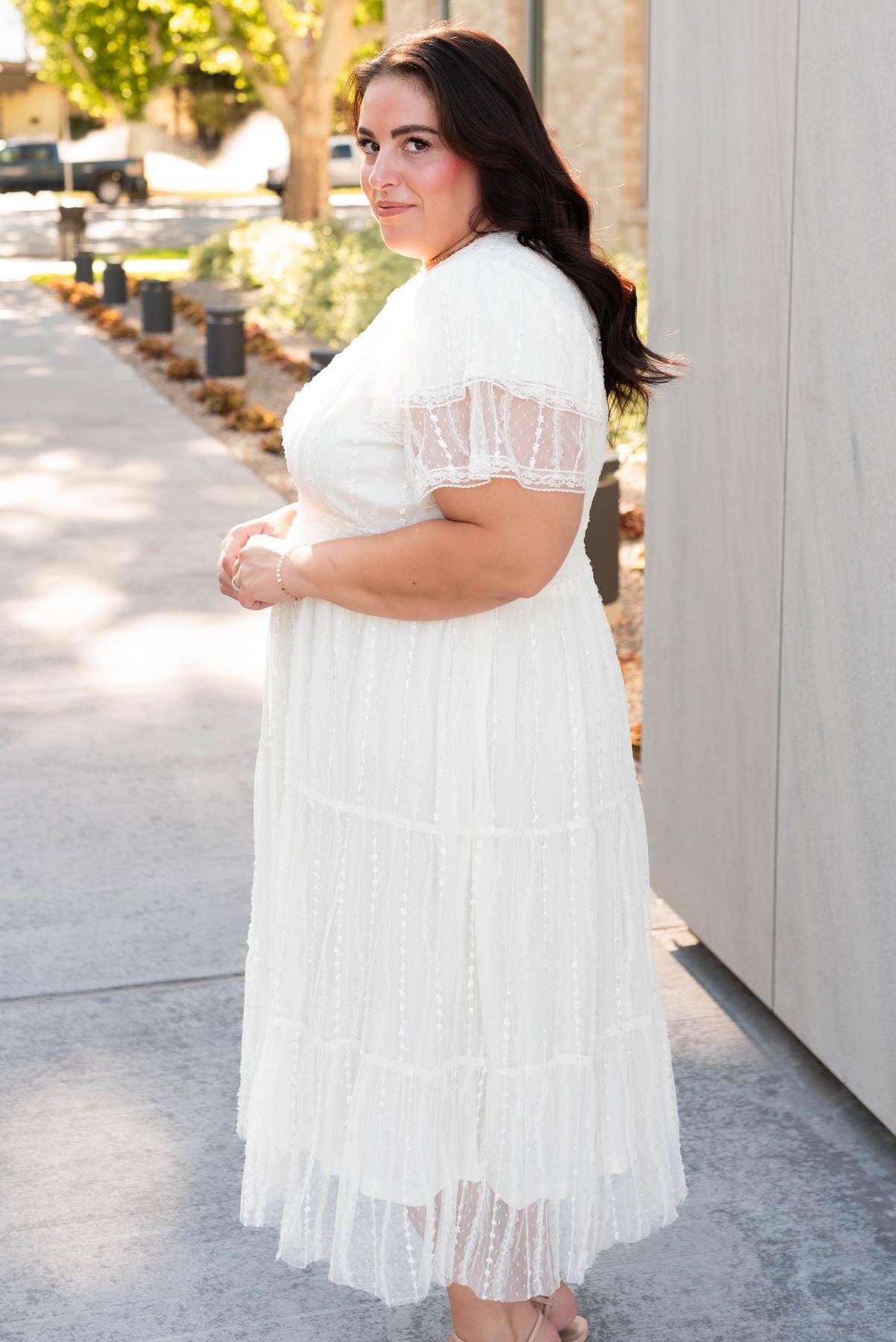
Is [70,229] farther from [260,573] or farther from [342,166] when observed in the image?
[342,166]

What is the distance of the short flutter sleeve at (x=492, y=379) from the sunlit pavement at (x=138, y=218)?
2005 centimetres

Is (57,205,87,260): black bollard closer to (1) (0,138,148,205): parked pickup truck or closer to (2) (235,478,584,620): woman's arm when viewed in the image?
(1) (0,138,148,205): parked pickup truck

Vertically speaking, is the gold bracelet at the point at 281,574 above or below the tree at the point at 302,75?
below

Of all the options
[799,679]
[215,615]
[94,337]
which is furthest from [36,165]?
[799,679]

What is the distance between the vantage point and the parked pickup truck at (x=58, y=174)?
4416cm

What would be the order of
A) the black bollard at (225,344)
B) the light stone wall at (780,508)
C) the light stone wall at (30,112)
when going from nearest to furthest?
the light stone wall at (780,508) → the black bollard at (225,344) → the light stone wall at (30,112)

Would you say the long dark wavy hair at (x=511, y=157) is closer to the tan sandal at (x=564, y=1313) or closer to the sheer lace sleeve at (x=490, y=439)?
the sheer lace sleeve at (x=490, y=439)

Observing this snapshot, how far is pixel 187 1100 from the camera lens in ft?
11.7

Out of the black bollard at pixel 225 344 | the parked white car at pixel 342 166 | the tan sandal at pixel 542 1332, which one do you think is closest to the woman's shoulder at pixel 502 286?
the tan sandal at pixel 542 1332

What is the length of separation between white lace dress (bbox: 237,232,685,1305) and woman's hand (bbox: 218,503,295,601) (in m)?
0.10

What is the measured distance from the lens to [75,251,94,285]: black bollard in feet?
66.7

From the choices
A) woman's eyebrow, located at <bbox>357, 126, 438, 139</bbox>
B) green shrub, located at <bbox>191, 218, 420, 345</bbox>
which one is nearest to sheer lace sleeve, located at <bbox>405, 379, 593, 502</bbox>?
woman's eyebrow, located at <bbox>357, 126, 438, 139</bbox>

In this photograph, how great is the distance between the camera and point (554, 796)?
2.36 m

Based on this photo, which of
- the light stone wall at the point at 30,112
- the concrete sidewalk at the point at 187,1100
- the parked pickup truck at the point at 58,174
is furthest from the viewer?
the light stone wall at the point at 30,112
